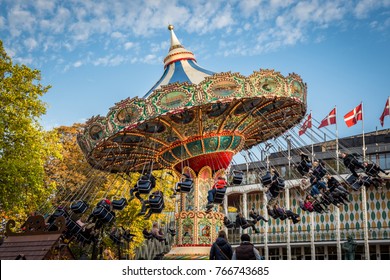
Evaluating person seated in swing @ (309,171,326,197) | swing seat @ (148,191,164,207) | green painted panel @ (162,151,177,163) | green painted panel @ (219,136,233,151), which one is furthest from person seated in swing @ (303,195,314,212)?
swing seat @ (148,191,164,207)

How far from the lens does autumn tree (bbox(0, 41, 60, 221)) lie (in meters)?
19.8

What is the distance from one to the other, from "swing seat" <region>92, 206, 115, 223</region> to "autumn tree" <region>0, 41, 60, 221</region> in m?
5.06

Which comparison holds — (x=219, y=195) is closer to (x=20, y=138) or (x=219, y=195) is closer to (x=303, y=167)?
(x=303, y=167)

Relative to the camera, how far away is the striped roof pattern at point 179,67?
17.6 meters

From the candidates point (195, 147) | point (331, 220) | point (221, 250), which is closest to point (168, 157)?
point (195, 147)

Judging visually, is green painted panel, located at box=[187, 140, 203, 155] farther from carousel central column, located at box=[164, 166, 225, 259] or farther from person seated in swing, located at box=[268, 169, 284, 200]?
person seated in swing, located at box=[268, 169, 284, 200]

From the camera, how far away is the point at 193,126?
17.0m

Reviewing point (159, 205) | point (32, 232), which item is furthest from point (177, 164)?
point (32, 232)

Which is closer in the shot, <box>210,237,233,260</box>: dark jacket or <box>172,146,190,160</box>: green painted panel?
<box>210,237,233,260</box>: dark jacket

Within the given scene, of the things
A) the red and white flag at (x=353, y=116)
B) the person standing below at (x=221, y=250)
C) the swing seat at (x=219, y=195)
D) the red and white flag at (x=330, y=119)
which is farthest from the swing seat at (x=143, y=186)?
the red and white flag at (x=330, y=119)

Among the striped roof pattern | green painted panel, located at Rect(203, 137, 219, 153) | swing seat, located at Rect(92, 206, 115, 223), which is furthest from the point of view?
the striped roof pattern

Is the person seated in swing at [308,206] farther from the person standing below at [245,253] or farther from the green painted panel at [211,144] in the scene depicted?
the person standing below at [245,253]

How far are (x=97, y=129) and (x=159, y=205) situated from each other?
3399 millimetres

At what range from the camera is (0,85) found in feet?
68.3
